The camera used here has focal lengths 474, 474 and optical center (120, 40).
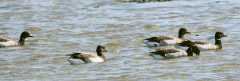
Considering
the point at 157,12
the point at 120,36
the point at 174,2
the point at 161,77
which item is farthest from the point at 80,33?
the point at 174,2

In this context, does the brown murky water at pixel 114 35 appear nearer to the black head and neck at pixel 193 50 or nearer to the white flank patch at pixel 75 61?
the white flank patch at pixel 75 61

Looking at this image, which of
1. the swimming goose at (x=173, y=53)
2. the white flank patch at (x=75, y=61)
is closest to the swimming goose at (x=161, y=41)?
the swimming goose at (x=173, y=53)

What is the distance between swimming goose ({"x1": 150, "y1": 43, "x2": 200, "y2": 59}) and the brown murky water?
341 mm

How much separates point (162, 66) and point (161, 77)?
1.84 m

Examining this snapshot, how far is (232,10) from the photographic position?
108 ft

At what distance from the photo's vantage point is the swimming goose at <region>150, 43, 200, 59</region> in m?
17.5

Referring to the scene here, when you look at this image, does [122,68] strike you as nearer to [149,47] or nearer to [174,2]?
[149,47]

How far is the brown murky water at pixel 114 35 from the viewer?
15.1 meters

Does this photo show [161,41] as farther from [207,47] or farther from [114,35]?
[114,35]

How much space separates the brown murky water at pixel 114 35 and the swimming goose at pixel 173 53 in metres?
0.34

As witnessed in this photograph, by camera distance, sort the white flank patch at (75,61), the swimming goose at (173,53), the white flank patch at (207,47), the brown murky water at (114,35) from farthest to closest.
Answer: the white flank patch at (207,47), the swimming goose at (173,53), the white flank patch at (75,61), the brown murky water at (114,35)

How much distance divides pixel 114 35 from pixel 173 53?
24.6 ft

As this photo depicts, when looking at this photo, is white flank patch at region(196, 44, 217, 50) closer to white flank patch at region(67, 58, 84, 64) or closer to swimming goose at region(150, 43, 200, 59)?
swimming goose at region(150, 43, 200, 59)

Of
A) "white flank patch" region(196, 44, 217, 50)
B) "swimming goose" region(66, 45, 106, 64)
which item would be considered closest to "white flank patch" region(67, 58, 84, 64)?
"swimming goose" region(66, 45, 106, 64)
